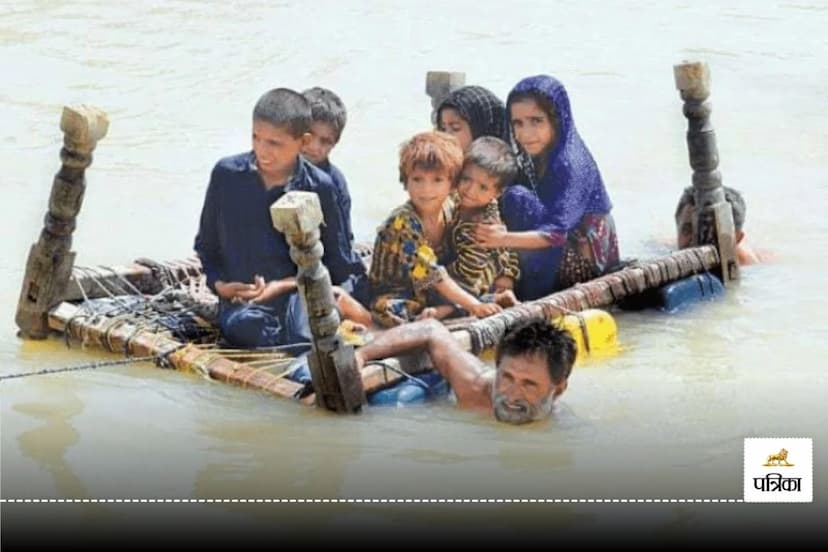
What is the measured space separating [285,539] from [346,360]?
0.61 m

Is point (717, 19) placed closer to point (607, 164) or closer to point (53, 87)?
point (607, 164)

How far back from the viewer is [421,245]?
493 centimetres

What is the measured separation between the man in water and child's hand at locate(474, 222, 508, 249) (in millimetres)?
304

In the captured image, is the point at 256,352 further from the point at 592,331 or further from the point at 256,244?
the point at 592,331

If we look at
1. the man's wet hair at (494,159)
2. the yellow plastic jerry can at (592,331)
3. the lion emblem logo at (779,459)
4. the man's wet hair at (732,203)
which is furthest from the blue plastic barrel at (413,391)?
the man's wet hair at (732,203)

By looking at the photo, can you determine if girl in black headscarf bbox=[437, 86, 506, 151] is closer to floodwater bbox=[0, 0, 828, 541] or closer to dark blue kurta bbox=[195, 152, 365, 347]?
dark blue kurta bbox=[195, 152, 365, 347]

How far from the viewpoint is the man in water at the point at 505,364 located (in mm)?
4566

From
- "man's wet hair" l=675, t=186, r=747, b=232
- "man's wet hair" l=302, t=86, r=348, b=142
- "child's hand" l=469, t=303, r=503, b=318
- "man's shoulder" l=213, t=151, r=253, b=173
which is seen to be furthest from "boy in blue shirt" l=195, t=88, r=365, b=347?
"man's wet hair" l=675, t=186, r=747, b=232

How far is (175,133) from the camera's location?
7770 mm

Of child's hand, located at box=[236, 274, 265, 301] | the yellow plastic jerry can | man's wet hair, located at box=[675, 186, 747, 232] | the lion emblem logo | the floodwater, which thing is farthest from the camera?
man's wet hair, located at box=[675, 186, 747, 232]

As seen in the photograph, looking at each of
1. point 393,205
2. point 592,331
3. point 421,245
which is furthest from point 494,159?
point 393,205

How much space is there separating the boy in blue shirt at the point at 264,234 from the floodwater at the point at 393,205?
0.64ft

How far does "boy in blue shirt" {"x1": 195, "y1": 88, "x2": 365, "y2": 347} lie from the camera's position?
4758 millimetres

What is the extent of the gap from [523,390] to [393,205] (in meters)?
1.92
